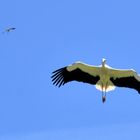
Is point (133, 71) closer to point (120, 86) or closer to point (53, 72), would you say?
point (120, 86)

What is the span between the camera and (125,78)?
11047mm

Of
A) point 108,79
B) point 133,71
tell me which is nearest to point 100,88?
point 108,79

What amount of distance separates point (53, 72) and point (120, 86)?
185 centimetres

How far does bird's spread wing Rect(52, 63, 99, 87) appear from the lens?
1095 centimetres

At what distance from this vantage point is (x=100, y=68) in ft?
36.2

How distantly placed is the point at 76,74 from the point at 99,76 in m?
0.63

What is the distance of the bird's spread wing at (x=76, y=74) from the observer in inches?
431

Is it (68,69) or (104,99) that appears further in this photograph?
(68,69)

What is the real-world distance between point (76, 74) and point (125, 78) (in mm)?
1326

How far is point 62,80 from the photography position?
35.9 feet

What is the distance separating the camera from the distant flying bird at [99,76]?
10875 millimetres

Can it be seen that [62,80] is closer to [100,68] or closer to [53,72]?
[53,72]

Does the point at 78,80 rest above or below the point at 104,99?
above

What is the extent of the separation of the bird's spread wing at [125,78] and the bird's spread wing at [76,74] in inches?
19.0
